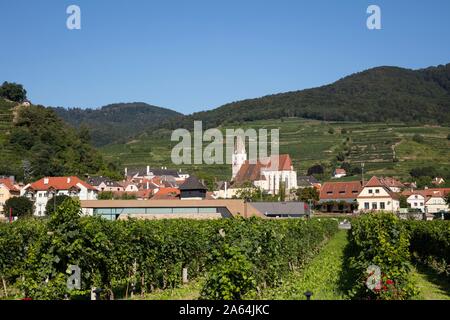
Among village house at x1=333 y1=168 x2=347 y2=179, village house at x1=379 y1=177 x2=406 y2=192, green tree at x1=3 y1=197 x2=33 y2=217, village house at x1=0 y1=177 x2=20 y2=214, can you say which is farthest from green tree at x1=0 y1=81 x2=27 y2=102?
village house at x1=379 y1=177 x2=406 y2=192

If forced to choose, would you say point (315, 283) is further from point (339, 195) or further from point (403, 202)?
point (403, 202)

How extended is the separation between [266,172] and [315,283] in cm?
12615

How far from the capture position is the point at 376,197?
9875 centimetres

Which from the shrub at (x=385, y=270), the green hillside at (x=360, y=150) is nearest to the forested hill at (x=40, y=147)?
the green hillside at (x=360, y=150)

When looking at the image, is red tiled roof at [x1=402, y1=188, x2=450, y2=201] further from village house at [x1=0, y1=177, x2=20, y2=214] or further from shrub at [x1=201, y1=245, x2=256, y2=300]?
shrub at [x1=201, y1=245, x2=256, y2=300]

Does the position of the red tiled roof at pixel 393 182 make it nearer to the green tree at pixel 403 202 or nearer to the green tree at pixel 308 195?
the green tree at pixel 403 202

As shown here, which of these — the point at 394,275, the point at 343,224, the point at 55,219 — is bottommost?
the point at 343,224

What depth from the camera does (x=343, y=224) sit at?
77688 mm

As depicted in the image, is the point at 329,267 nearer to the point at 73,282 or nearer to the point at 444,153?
the point at 73,282

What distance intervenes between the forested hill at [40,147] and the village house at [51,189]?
7.15 m

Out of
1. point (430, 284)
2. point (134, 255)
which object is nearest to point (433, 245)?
point (430, 284)

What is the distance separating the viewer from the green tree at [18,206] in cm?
8350
